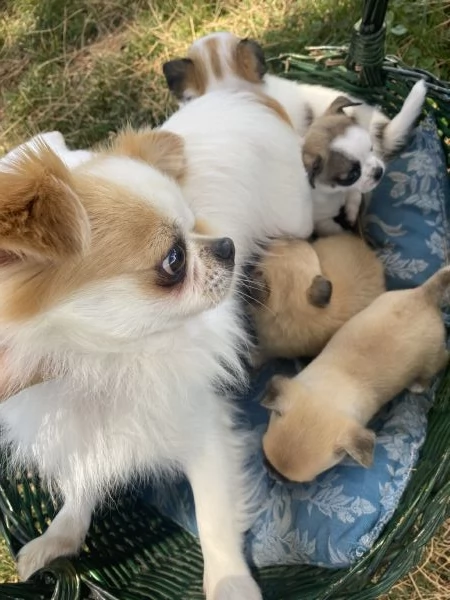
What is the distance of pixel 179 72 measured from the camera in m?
2.39

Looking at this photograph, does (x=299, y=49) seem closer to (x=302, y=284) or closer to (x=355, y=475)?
(x=302, y=284)

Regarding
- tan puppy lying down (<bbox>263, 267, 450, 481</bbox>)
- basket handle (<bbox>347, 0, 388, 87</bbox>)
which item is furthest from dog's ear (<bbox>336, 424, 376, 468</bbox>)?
basket handle (<bbox>347, 0, 388, 87</bbox>)

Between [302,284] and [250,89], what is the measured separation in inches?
30.0

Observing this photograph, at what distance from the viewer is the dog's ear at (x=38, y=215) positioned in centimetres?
101

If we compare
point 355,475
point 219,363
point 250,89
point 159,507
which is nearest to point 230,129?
point 250,89

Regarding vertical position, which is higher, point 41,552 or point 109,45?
point 109,45

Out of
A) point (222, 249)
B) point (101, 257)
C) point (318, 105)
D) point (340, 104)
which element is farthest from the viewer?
point (318, 105)

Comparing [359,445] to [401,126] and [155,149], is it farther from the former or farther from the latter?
[401,126]

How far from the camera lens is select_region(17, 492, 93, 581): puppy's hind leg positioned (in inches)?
75.1

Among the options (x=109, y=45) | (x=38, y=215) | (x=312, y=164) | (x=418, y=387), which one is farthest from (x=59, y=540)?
(x=109, y=45)

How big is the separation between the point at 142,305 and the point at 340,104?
1.28m

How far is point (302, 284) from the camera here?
2008 millimetres

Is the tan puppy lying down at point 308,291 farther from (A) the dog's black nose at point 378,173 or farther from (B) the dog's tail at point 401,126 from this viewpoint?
(B) the dog's tail at point 401,126

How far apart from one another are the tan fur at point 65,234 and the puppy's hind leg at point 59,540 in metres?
0.97
